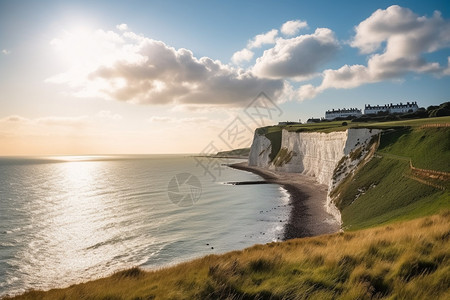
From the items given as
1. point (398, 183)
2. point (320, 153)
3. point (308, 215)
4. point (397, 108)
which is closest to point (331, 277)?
point (398, 183)

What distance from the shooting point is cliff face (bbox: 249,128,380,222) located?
183ft

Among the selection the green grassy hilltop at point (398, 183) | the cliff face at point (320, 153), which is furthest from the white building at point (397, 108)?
the green grassy hilltop at point (398, 183)

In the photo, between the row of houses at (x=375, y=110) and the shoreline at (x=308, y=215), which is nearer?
the shoreline at (x=308, y=215)

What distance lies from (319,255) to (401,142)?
47.0 meters

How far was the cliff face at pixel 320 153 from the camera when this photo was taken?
5572 cm

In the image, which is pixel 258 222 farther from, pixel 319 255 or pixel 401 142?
pixel 319 255

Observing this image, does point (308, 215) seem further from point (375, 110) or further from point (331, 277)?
point (375, 110)

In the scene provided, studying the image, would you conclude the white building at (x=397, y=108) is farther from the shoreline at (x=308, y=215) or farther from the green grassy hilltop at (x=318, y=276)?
the green grassy hilltop at (x=318, y=276)

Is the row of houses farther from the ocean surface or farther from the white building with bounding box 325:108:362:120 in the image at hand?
the ocean surface

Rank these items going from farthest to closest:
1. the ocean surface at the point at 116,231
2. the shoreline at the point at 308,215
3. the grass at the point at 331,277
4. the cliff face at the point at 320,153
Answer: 1. the cliff face at the point at 320,153
2. the shoreline at the point at 308,215
3. the ocean surface at the point at 116,231
4. the grass at the point at 331,277

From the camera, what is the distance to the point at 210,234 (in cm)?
3875

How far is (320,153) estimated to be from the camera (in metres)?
84.5

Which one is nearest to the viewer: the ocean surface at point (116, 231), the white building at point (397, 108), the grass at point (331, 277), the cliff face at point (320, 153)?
the grass at point (331, 277)

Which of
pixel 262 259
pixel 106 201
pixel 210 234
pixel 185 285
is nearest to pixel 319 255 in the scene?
pixel 262 259
